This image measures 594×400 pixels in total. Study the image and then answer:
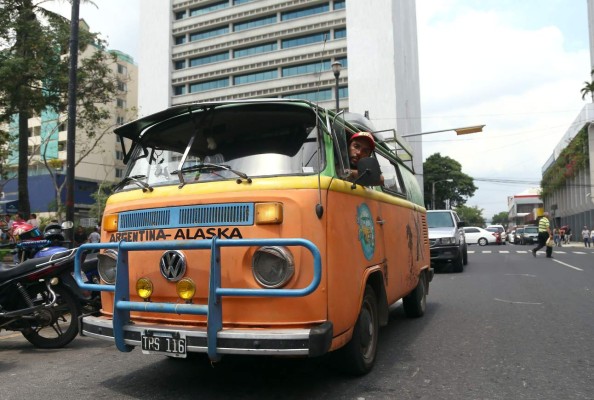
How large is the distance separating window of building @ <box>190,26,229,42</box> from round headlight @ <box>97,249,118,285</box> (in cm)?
5269

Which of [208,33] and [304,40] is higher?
[208,33]

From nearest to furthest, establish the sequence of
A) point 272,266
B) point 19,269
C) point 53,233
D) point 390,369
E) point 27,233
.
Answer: point 272,266 → point 390,369 → point 19,269 → point 53,233 → point 27,233

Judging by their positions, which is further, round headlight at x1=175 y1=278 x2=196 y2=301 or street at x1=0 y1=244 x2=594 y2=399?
street at x1=0 y1=244 x2=594 y2=399

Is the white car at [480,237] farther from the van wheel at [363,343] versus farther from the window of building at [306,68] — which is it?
the van wheel at [363,343]

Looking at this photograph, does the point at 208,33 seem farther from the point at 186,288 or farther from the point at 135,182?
the point at 186,288

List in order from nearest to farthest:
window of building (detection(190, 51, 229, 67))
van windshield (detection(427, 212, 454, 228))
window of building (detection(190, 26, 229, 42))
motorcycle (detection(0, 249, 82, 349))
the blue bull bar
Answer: the blue bull bar < motorcycle (detection(0, 249, 82, 349)) < van windshield (detection(427, 212, 454, 228)) < window of building (detection(190, 51, 229, 67)) < window of building (detection(190, 26, 229, 42))

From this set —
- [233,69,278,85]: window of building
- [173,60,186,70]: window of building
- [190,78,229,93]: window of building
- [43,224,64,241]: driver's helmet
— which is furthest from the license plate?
[173,60,186,70]: window of building

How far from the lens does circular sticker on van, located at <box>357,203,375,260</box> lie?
13.8 feet

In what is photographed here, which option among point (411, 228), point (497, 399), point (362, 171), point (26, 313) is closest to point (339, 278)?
point (362, 171)

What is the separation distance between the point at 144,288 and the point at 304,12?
4974 centimetres

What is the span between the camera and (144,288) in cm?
386

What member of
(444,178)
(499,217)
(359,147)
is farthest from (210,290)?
(499,217)

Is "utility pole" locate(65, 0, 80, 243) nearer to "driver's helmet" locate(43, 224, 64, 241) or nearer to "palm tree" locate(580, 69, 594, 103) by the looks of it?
"driver's helmet" locate(43, 224, 64, 241)

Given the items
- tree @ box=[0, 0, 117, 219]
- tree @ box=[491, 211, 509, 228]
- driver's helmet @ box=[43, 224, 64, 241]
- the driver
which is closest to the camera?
the driver
